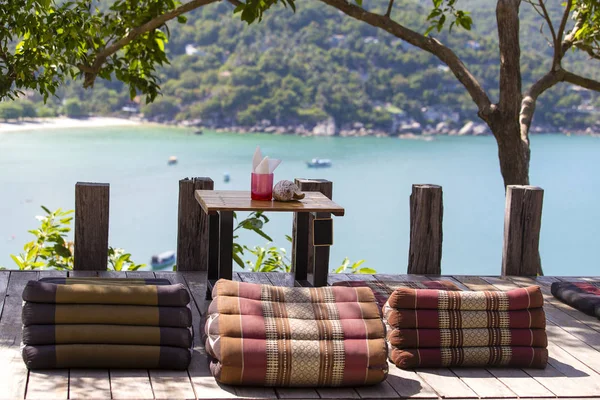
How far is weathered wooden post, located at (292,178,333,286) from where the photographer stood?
402 centimetres

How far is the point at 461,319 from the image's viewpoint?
10.6ft

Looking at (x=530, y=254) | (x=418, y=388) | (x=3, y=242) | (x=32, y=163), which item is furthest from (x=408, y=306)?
(x=32, y=163)

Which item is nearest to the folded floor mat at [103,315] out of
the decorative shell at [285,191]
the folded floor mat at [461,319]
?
the folded floor mat at [461,319]

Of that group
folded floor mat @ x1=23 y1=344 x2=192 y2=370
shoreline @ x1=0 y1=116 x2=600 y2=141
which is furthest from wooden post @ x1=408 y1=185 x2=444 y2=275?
shoreline @ x1=0 y1=116 x2=600 y2=141

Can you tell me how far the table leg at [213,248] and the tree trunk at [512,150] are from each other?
8.76 feet

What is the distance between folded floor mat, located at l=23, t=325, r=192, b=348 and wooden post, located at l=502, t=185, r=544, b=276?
8.03ft

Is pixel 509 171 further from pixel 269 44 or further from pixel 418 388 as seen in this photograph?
pixel 269 44

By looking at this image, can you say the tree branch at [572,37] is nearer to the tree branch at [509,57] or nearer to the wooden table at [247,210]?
the tree branch at [509,57]

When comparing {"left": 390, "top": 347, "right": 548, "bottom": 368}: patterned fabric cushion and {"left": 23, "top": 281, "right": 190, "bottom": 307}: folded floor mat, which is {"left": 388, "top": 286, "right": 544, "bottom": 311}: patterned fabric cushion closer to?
{"left": 390, "top": 347, "right": 548, "bottom": 368}: patterned fabric cushion

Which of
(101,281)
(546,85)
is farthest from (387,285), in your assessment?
(546,85)

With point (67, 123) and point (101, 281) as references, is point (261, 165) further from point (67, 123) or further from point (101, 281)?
point (67, 123)

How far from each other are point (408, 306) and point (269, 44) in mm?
28079

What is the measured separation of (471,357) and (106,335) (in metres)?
1.37

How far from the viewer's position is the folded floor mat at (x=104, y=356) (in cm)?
290
